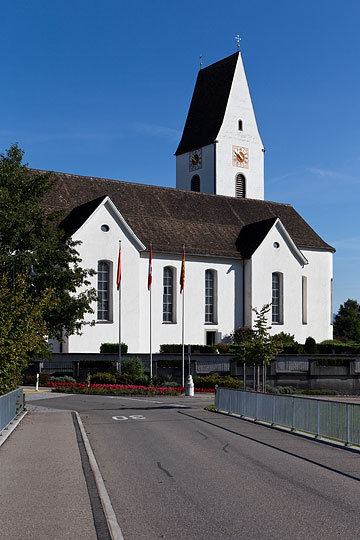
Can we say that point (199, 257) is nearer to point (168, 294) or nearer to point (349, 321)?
point (168, 294)

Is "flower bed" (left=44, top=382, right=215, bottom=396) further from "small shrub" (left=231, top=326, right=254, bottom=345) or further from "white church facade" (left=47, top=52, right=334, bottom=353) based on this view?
"small shrub" (left=231, top=326, right=254, bottom=345)

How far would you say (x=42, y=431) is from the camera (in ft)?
64.6

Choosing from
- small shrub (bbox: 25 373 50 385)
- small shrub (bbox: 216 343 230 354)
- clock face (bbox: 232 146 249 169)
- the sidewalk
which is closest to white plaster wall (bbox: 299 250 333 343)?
small shrub (bbox: 216 343 230 354)

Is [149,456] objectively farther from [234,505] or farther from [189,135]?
[189,135]

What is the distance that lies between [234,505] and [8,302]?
1403 centimetres

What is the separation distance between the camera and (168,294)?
→ 5597 centimetres

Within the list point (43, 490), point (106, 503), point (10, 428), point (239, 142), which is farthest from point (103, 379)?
point (239, 142)

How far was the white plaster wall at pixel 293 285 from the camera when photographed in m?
59.8

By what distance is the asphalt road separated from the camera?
8.55 metres

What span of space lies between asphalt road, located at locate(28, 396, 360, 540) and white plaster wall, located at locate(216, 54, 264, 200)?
53.6 metres

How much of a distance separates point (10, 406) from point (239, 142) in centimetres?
5787

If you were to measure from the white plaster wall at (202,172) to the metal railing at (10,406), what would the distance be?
1964 inches

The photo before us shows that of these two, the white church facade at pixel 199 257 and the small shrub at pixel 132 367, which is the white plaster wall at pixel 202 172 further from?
the small shrub at pixel 132 367

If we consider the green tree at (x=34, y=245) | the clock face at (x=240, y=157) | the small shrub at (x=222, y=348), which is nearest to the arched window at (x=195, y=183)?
the clock face at (x=240, y=157)
